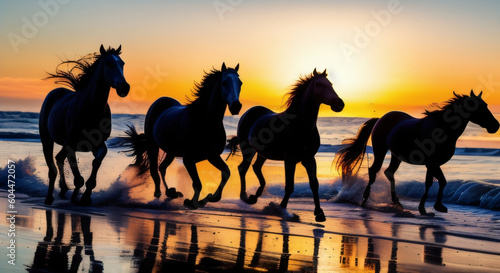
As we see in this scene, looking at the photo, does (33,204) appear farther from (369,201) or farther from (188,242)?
(369,201)

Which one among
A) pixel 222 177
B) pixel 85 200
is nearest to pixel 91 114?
pixel 85 200

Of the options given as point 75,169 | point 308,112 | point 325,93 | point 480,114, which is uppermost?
point 480,114

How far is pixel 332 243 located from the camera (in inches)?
307

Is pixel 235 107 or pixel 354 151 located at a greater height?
pixel 235 107

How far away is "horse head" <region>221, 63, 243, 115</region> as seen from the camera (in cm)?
894

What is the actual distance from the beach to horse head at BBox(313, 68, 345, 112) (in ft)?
5.77

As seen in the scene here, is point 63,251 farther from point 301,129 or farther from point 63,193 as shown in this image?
point 63,193

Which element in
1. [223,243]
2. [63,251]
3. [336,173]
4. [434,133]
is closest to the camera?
[63,251]

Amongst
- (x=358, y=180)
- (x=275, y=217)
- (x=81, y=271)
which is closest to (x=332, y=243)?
(x=275, y=217)

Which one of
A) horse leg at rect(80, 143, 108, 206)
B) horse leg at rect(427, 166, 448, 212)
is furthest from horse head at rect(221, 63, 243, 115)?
horse leg at rect(427, 166, 448, 212)

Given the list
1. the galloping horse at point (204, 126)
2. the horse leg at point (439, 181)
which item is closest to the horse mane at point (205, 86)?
the galloping horse at point (204, 126)

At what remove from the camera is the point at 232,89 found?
9.08 m

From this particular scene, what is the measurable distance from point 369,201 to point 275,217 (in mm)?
3663

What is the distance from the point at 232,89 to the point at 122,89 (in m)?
1.71
